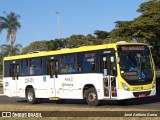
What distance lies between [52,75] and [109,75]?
481cm

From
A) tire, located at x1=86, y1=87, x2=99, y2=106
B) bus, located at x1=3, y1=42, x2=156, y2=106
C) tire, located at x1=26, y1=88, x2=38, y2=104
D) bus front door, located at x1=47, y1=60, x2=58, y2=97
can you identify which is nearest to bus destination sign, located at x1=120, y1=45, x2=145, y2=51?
bus, located at x1=3, y1=42, x2=156, y2=106

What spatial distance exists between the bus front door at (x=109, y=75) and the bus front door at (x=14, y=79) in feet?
27.3

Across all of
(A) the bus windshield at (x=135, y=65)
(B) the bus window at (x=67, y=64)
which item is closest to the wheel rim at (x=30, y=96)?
(B) the bus window at (x=67, y=64)

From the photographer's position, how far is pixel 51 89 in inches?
957

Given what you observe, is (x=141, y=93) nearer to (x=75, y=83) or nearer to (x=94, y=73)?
(x=94, y=73)

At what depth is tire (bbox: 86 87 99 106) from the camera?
21.1m

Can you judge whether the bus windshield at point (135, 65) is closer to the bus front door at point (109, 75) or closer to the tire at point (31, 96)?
the bus front door at point (109, 75)

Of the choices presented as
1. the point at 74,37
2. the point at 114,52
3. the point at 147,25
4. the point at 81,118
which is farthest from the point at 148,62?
the point at 74,37

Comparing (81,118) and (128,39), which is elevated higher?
(128,39)

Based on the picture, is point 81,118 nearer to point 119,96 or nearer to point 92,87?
point 119,96

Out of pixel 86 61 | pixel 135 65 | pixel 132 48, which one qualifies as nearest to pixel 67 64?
pixel 86 61

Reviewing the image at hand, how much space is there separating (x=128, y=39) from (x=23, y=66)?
11784 mm

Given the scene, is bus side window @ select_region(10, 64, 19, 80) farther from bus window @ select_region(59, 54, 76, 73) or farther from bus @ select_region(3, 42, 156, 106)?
bus window @ select_region(59, 54, 76, 73)

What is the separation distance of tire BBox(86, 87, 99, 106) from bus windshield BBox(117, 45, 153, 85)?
6.51 ft
